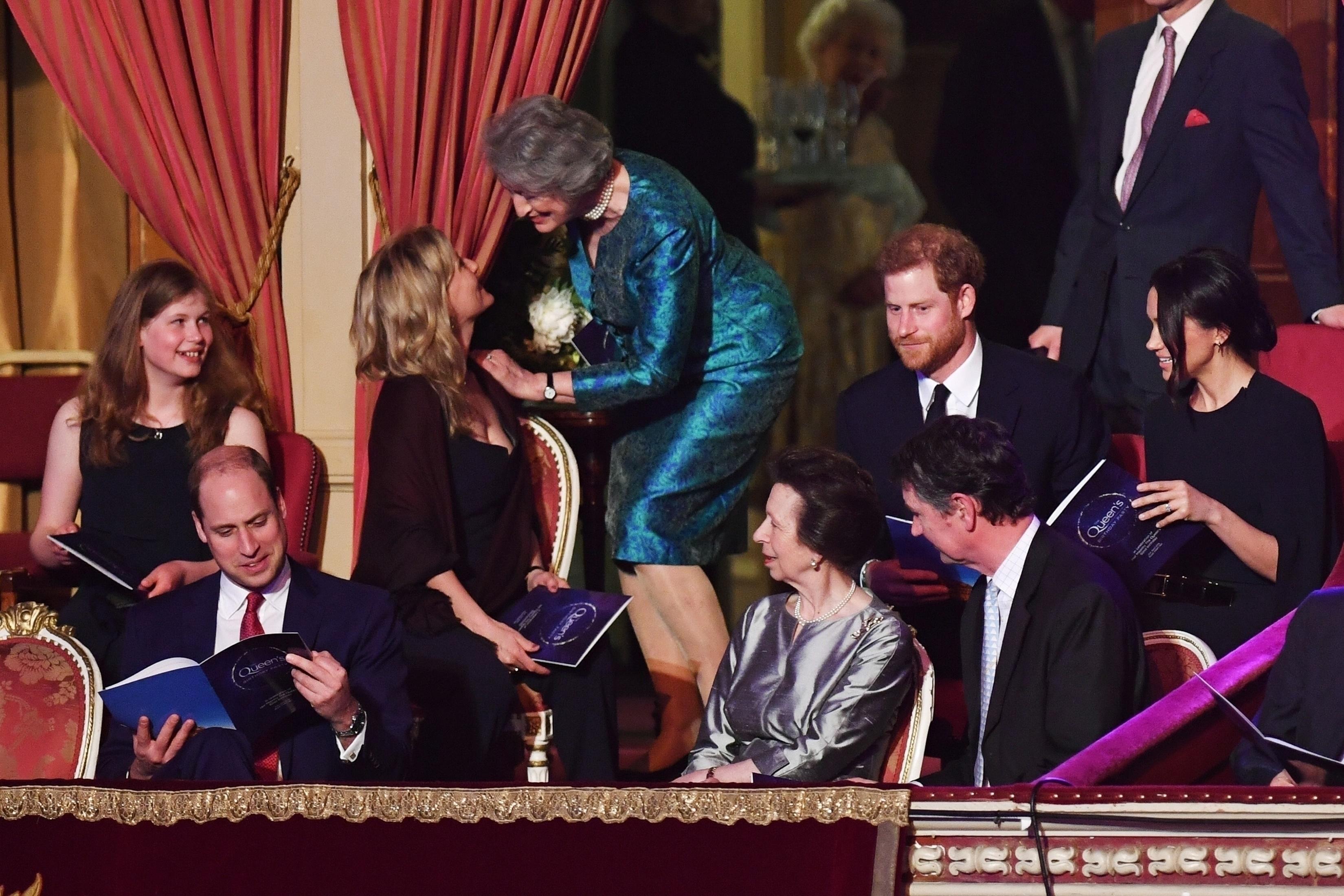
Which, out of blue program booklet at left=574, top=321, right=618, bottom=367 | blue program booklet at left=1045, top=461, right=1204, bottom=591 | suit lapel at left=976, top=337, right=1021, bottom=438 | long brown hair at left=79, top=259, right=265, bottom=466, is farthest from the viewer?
blue program booklet at left=574, top=321, right=618, bottom=367

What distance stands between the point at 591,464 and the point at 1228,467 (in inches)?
78.8

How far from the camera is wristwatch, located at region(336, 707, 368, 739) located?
2.98 metres

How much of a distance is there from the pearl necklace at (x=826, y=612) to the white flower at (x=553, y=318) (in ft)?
6.92

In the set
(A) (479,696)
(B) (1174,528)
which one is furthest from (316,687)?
(B) (1174,528)

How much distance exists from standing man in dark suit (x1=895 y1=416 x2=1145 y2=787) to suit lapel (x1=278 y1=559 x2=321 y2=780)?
114 cm

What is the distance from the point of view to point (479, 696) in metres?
3.59

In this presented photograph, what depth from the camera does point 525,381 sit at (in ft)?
13.3

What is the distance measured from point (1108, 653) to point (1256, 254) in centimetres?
293

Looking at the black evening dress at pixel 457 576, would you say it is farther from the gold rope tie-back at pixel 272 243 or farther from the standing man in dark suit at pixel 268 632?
the gold rope tie-back at pixel 272 243

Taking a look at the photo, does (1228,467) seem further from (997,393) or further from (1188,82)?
(1188,82)

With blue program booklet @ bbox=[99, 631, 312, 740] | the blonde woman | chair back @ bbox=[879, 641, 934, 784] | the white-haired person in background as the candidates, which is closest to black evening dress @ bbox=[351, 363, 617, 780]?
the blonde woman

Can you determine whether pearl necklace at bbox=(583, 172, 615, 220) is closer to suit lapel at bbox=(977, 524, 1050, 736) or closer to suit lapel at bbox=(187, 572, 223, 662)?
suit lapel at bbox=(187, 572, 223, 662)

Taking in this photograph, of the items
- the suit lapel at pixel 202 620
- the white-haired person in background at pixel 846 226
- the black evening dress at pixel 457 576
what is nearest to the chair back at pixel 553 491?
the black evening dress at pixel 457 576

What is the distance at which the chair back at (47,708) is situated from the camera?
305 cm
